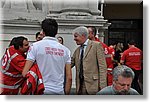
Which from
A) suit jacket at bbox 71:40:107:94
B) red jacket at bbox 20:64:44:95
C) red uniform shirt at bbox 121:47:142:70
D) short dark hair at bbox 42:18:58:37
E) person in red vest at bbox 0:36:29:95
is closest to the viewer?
red jacket at bbox 20:64:44:95

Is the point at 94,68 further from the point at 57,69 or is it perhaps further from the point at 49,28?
the point at 49,28

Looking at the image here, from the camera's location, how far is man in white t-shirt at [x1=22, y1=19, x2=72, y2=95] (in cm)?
305

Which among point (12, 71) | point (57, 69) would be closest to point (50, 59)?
point (57, 69)

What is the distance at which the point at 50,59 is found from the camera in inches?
121

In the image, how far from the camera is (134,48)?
5.43m

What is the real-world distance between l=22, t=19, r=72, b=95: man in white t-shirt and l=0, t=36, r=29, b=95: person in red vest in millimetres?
396

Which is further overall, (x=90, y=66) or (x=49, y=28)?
(x=90, y=66)

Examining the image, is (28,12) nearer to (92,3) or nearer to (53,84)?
(92,3)

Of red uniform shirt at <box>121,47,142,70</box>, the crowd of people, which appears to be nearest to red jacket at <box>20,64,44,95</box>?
the crowd of people

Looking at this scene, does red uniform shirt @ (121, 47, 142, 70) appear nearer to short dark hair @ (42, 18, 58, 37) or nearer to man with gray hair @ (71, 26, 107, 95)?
man with gray hair @ (71, 26, 107, 95)

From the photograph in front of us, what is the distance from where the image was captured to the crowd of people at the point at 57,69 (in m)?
2.99

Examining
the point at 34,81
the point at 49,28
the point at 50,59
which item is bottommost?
the point at 34,81

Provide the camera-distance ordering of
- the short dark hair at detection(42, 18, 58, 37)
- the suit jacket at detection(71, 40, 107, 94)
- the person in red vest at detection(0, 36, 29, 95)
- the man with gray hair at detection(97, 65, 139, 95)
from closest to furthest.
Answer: the man with gray hair at detection(97, 65, 139, 95) < the short dark hair at detection(42, 18, 58, 37) < the person in red vest at detection(0, 36, 29, 95) < the suit jacket at detection(71, 40, 107, 94)

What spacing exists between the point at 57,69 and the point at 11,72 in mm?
605
